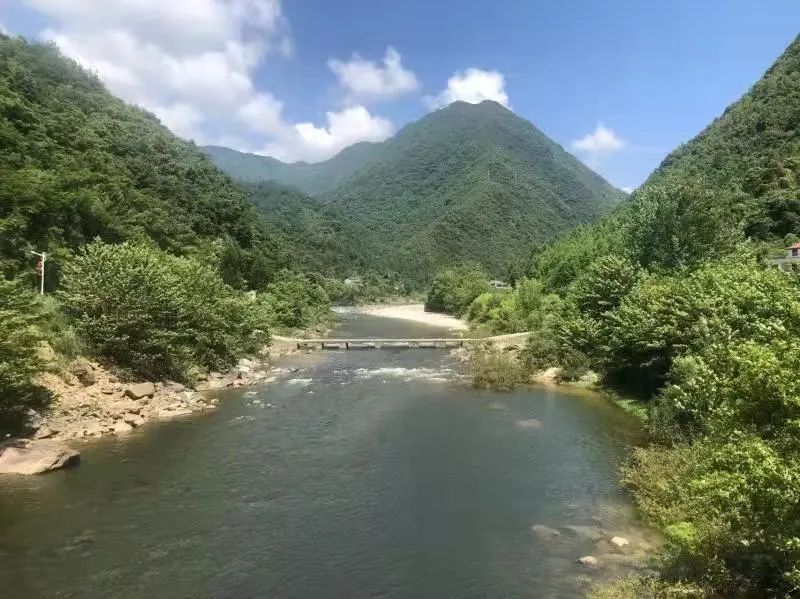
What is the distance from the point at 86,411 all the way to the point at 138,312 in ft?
24.1

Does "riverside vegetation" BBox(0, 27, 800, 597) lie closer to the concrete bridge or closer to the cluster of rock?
the cluster of rock

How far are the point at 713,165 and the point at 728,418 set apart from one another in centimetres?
9500

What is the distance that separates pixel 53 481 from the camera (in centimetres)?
2322

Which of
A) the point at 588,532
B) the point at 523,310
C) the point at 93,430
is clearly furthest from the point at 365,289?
the point at 588,532

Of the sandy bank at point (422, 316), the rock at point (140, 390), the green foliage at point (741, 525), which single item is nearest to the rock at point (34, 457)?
the rock at point (140, 390)

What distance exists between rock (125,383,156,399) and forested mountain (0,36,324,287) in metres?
11.6

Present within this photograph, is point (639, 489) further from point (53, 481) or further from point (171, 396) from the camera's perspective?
point (171, 396)

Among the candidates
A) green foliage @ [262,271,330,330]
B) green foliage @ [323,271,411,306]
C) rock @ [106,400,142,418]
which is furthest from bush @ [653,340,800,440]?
green foliage @ [323,271,411,306]

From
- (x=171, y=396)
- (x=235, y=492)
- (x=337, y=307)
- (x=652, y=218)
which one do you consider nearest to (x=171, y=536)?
(x=235, y=492)

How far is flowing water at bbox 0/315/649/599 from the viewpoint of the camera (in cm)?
1672

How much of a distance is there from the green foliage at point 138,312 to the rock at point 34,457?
10.8 m

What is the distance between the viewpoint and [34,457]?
80.0 ft

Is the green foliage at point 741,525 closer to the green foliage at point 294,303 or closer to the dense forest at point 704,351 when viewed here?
the dense forest at point 704,351

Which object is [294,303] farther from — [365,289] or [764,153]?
[365,289]
